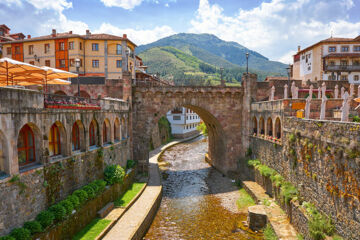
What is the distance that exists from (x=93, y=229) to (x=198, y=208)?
9828 mm

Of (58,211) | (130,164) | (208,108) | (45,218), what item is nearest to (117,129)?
(130,164)

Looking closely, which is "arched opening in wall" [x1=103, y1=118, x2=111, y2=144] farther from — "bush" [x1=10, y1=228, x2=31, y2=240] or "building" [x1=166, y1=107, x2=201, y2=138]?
"building" [x1=166, y1=107, x2=201, y2=138]

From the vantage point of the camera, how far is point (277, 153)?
822 inches

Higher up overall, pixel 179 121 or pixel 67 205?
pixel 179 121

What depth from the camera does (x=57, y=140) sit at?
A: 1544 cm

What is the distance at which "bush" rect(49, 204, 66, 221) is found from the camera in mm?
13031

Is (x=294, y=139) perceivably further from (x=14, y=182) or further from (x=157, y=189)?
(x=14, y=182)

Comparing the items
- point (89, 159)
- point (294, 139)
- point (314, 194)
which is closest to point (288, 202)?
point (314, 194)

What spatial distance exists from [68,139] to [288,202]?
14.4 metres

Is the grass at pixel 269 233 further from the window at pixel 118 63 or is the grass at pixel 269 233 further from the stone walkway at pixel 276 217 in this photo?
the window at pixel 118 63

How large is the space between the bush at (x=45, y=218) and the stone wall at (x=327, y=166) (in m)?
13.5

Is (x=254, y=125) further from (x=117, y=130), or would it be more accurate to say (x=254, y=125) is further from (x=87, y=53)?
(x=87, y=53)

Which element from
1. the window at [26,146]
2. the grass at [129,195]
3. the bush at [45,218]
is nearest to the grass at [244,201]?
the grass at [129,195]

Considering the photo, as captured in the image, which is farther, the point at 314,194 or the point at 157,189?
the point at 157,189
